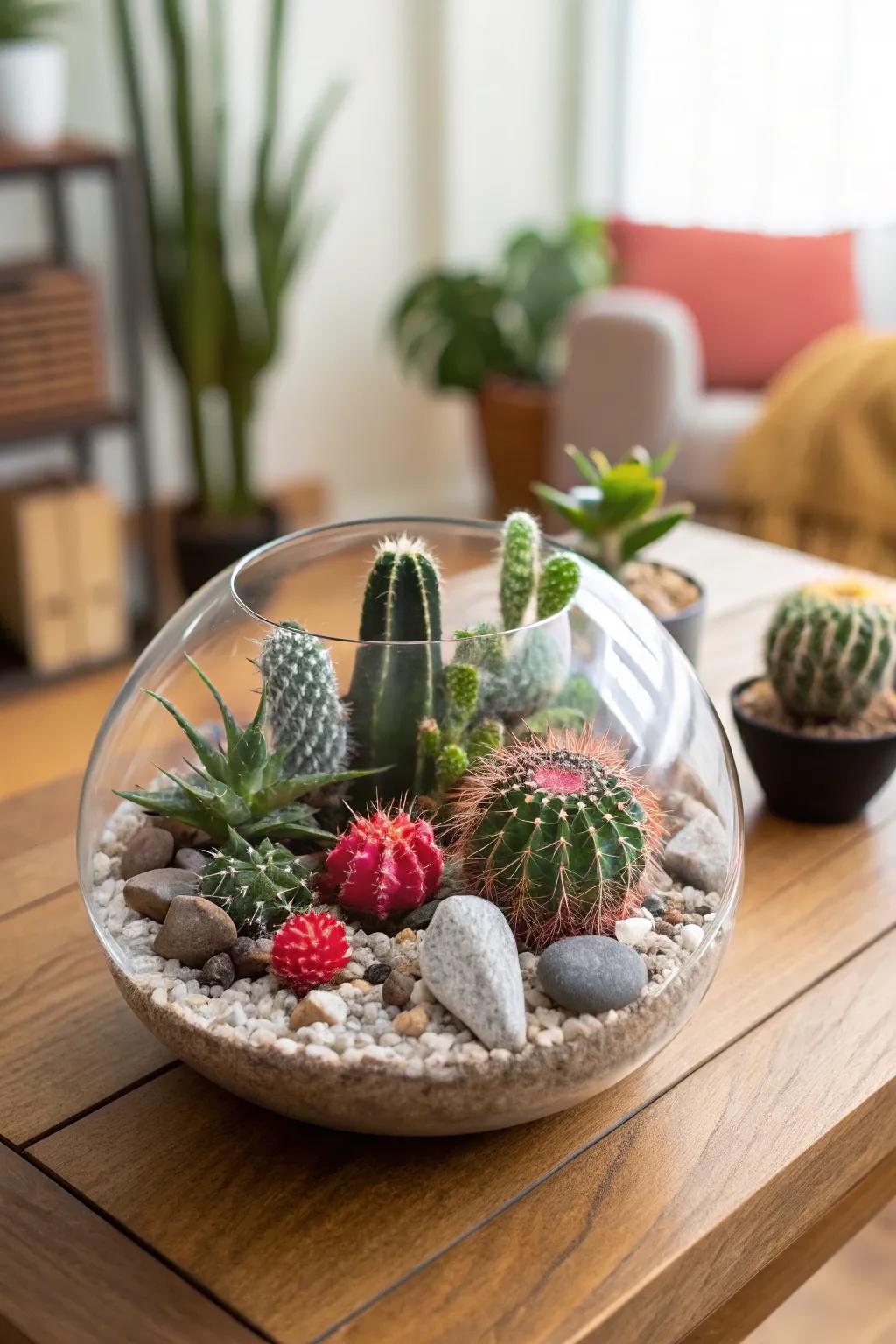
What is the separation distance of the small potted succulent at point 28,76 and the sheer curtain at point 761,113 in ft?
5.50

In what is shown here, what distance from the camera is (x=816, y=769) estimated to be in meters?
1.08

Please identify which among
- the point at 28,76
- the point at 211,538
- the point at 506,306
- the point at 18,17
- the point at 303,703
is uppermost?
the point at 18,17

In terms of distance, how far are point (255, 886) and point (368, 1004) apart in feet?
0.34

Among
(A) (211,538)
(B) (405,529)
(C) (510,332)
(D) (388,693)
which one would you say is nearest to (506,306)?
(C) (510,332)

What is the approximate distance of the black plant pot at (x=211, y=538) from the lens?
117 inches

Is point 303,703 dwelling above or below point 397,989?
above

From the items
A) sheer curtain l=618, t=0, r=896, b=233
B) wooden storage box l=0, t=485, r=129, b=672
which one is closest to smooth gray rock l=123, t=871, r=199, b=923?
wooden storage box l=0, t=485, r=129, b=672

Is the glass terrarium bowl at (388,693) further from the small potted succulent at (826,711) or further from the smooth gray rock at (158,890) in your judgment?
the small potted succulent at (826,711)

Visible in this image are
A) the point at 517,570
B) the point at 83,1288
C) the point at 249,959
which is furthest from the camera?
the point at 517,570

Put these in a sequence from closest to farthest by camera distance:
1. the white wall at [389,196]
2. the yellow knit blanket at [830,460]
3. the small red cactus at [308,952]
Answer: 1. the small red cactus at [308,952]
2. the yellow knit blanket at [830,460]
3. the white wall at [389,196]

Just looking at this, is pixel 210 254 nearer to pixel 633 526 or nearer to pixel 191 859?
pixel 633 526

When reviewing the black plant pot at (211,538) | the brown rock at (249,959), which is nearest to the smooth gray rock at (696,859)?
the brown rock at (249,959)

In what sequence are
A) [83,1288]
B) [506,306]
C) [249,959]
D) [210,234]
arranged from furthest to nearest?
[506,306] → [210,234] → [249,959] → [83,1288]

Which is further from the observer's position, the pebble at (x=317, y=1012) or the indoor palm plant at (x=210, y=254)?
the indoor palm plant at (x=210, y=254)
